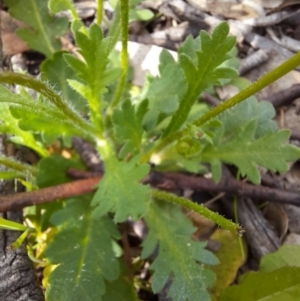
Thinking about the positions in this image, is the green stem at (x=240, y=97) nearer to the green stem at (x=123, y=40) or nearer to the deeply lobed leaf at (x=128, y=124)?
the deeply lobed leaf at (x=128, y=124)

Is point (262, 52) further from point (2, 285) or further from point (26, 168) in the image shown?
point (2, 285)

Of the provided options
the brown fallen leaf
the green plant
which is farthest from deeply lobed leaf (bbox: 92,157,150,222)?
the brown fallen leaf

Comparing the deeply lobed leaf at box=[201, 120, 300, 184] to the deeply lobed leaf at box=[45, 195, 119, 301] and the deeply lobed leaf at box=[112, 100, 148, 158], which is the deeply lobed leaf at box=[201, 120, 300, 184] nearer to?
the deeply lobed leaf at box=[112, 100, 148, 158]

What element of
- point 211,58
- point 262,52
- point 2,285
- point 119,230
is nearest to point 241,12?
point 262,52

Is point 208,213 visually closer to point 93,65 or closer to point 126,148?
point 126,148

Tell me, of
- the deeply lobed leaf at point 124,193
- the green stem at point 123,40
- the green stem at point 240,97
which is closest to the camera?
the green stem at point 240,97

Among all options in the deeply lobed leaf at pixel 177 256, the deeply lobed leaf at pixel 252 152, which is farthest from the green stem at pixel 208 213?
the deeply lobed leaf at pixel 252 152

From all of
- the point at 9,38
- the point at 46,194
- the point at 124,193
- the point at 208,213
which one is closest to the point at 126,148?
the point at 124,193
